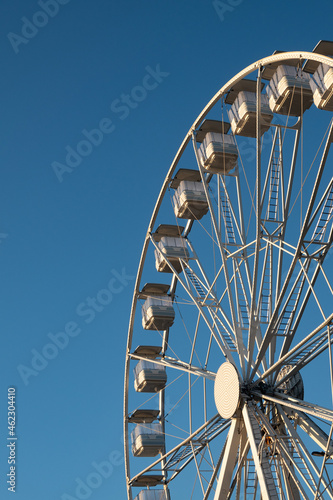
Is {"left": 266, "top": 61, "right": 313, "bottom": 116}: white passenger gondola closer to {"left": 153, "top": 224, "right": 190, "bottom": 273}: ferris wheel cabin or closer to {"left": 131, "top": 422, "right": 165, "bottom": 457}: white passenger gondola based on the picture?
{"left": 153, "top": 224, "right": 190, "bottom": 273}: ferris wheel cabin

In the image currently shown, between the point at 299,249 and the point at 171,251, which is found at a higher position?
the point at 171,251

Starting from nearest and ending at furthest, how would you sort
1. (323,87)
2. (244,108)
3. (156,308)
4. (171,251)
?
1. (323,87)
2. (244,108)
3. (171,251)
4. (156,308)

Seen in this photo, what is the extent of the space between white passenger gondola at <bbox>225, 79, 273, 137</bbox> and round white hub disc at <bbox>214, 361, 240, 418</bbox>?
6790 millimetres

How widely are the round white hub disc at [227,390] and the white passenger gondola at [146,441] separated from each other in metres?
6.15

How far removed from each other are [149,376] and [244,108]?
33.4 ft

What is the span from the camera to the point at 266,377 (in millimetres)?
22016

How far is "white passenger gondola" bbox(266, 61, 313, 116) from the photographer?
21750mm

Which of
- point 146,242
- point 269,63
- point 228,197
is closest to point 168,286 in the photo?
point 146,242

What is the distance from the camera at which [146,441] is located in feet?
93.4

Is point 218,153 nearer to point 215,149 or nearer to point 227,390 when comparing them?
point 215,149

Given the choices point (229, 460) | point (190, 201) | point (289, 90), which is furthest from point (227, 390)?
point (289, 90)

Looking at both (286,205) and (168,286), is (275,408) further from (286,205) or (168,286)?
(168,286)

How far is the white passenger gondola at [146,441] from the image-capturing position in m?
28.4

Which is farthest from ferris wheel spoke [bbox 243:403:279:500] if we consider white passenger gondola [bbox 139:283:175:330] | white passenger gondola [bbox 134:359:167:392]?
white passenger gondola [bbox 139:283:175:330]
